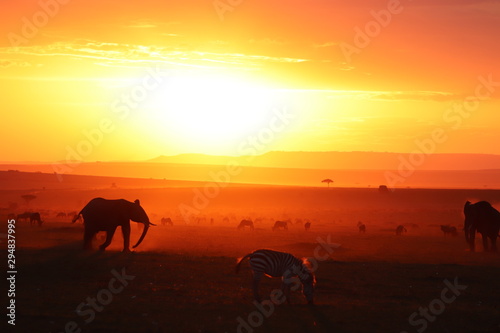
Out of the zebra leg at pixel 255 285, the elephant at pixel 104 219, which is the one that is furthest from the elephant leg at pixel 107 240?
the zebra leg at pixel 255 285

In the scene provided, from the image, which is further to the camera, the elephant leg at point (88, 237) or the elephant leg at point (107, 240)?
the elephant leg at point (88, 237)

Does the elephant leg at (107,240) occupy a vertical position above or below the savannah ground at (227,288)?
above

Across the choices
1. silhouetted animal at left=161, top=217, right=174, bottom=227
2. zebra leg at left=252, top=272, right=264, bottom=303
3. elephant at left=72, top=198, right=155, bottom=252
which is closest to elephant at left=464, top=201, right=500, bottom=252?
elephant at left=72, top=198, right=155, bottom=252

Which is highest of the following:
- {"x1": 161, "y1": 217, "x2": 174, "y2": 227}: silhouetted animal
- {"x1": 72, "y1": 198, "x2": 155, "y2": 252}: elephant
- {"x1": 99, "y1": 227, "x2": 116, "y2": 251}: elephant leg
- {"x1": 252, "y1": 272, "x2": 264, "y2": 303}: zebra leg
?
{"x1": 161, "y1": 217, "x2": 174, "y2": 227}: silhouetted animal

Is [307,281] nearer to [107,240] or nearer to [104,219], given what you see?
[107,240]

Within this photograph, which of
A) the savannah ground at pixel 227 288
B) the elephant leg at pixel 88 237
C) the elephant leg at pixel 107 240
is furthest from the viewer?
the elephant leg at pixel 88 237

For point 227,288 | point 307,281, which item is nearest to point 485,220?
point 227,288

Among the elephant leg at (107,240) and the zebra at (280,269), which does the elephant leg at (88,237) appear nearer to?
the elephant leg at (107,240)

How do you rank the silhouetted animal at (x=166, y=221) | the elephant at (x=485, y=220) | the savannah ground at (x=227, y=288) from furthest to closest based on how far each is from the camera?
the silhouetted animal at (x=166, y=221) < the elephant at (x=485, y=220) < the savannah ground at (x=227, y=288)

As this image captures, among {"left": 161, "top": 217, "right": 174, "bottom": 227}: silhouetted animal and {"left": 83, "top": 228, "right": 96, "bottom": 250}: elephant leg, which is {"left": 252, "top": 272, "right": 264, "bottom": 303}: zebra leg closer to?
{"left": 83, "top": 228, "right": 96, "bottom": 250}: elephant leg

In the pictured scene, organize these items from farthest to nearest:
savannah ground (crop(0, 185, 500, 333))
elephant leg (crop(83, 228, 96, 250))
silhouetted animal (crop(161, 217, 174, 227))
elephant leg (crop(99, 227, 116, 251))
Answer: silhouetted animal (crop(161, 217, 174, 227)), elephant leg (crop(83, 228, 96, 250)), elephant leg (crop(99, 227, 116, 251)), savannah ground (crop(0, 185, 500, 333))

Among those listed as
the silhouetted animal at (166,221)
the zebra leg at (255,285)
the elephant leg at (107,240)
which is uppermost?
the silhouetted animal at (166,221)

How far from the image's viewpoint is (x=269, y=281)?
83.3ft

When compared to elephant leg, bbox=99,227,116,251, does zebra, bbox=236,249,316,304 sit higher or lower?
lower
